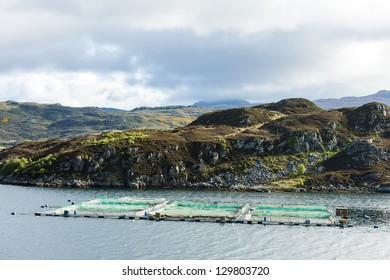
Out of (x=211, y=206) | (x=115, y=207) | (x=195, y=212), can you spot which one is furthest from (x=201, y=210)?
(x=115, y=207)

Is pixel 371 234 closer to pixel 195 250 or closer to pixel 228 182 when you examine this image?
pixel 195 250


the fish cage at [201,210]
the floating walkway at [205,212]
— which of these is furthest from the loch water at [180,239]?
the fish cage at [201,210]

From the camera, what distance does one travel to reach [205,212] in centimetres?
12975

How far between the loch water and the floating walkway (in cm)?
361

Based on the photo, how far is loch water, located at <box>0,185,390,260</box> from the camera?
86.3 m

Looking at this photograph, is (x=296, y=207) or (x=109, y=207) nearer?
(x=109, y=207)

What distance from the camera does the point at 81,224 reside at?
375 ft

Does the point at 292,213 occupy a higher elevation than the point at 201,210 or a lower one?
higher

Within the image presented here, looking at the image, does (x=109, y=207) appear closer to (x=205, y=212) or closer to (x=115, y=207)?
(x=115, y=207)

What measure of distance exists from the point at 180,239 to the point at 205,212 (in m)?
31.8

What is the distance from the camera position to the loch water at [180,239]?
283 ft

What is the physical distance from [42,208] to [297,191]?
9464 centimetres

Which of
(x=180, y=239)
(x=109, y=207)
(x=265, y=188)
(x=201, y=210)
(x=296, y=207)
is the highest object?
(x=265, y=188)

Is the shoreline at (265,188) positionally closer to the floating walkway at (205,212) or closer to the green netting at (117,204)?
the floating walkway at (205,212)
